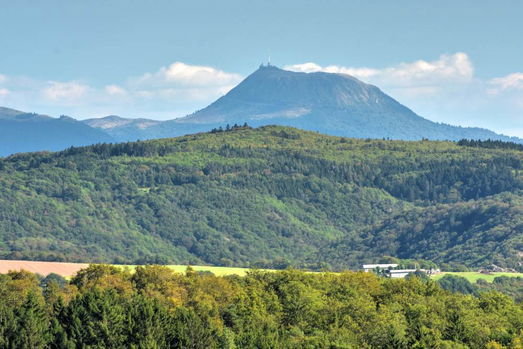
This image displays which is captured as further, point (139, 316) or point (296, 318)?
point (296, 318)

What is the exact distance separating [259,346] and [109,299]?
2667 cm

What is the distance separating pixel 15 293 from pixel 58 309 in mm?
13537

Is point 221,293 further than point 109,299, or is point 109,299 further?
point 221,293

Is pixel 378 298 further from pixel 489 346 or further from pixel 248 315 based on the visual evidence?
pixel 489 346

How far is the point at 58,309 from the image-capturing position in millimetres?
145250

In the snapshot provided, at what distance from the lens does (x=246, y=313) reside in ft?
495

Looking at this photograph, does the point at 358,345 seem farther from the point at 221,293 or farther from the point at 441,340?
the point at 221,293

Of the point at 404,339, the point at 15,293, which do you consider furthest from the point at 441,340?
the point at 15,293

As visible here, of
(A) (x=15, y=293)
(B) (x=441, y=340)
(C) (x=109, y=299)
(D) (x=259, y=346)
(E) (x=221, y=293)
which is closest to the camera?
(D) (x=259, y=346)

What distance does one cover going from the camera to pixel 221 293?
166250 millimetres

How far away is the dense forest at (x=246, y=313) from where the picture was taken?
133 metres

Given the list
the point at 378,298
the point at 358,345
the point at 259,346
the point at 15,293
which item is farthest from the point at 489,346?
the point at 15,293

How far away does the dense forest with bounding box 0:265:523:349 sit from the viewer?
13300 cm

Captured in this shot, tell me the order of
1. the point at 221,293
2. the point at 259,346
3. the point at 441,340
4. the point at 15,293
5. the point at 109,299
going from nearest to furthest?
1. the point at 259,346
2. the point at 441,340
3. the point at 109,299
4. the point at 15,293
5. the point at 221,293
